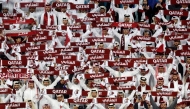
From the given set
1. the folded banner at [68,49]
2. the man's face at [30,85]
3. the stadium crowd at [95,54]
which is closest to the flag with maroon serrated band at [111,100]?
the stadium crowd at [95,54]

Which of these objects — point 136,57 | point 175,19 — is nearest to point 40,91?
point 136,57

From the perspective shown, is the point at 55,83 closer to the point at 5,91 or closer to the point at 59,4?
the point at 5,91

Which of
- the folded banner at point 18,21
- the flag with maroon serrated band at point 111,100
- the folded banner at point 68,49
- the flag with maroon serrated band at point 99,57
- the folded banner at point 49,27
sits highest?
the folded banner at point 18,21

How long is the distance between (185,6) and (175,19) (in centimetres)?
69

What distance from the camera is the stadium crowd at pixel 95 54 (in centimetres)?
2394

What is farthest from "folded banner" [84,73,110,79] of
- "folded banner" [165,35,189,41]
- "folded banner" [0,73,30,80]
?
"folded banner" [165,35,189,41]

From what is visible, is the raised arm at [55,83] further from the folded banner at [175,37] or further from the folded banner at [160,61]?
the folded banner at [175,37]

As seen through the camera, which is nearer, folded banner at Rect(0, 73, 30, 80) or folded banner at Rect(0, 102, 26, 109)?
folded banner at Rect(0, 102, 26, 109)

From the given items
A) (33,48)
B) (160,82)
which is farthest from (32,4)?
(160,82)

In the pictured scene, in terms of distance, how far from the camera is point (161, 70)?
2483cm

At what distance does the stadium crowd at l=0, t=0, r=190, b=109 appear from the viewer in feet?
78.5

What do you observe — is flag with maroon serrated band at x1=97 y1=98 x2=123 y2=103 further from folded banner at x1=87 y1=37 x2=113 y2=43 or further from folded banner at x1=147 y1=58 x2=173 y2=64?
folded banner at x1=87 y1=37 x2=113 y2=43

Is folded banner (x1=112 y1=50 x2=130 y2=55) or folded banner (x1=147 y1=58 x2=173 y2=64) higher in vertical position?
folded banner (x1=112 y1=50 x2=130 y2=55)

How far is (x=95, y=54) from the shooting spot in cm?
2552
